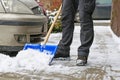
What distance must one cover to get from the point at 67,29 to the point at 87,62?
0.58 m

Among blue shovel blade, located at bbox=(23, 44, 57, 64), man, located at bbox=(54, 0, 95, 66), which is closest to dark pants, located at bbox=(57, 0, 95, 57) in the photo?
man, located at bbox=(54, 0, 95, 66)

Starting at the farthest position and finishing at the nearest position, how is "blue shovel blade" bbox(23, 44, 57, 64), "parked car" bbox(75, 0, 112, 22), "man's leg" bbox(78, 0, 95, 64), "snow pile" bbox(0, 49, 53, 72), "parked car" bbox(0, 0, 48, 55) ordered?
"parked car" bbox(75, 0, 112, 22), "parked car" bbox(0, 0, 48, 55), "blue shovel blade" bbox(23, 44, 57, 64), "man's leg" bbox(78, 0, 95, 64), "snow pile" bbox(0, 49, 53, 72)

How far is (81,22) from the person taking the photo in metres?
5.74

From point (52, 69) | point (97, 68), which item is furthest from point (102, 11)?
point (52, 69)

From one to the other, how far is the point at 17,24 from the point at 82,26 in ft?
3.41

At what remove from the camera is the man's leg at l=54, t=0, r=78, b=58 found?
19.5ft

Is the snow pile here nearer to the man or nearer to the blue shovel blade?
the blue shovel blade

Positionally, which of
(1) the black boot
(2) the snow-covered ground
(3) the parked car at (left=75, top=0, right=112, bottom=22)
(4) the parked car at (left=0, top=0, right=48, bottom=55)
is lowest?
(3) the parked car at (left=75, top=0, right=112, bottom=22)

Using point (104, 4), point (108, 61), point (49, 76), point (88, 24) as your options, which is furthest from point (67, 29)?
point (104, 4)

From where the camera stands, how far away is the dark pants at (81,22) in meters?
5.70

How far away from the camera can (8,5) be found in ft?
20.9

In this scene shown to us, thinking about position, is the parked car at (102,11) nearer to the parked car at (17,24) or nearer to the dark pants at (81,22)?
the parked car at (17,24)

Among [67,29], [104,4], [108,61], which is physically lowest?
[104,4]

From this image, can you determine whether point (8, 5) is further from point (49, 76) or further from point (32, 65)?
point (49, 76)
